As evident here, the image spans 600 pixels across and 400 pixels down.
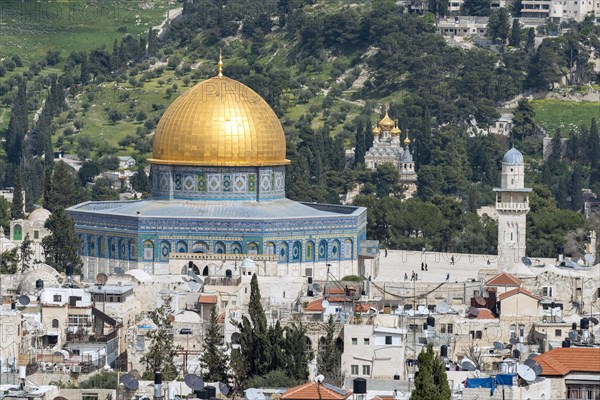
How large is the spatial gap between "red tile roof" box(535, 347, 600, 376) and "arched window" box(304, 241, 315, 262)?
2699 cm

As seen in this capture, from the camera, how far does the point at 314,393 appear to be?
132 feet

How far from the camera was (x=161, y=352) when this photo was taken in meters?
49.1

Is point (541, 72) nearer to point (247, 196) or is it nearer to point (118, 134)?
point (118, 134)

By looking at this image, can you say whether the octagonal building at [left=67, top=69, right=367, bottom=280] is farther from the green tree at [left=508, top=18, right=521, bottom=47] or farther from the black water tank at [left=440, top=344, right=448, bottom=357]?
the green tree at [left=508, top=18, right=521, bottom=47]

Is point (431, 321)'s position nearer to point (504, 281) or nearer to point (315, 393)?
point (504, 281)

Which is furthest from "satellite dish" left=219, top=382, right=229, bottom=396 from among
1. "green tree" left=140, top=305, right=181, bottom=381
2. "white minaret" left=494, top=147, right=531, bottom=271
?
"white minaret" left=494, top=147, right=531, bottom=271

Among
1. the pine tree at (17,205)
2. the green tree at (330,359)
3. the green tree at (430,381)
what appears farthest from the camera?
the pine tree at (17,205)

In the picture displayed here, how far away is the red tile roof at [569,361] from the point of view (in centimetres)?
4341

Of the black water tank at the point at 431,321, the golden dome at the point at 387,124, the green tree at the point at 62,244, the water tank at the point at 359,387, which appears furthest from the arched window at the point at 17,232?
the water tank at the point at 359,387

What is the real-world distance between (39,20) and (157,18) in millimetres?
12115

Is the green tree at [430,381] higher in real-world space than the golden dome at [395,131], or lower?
higher

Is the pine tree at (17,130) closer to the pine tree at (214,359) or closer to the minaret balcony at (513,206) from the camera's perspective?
the minaret balcony at (513,206)

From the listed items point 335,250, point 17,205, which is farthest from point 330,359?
point 17,205

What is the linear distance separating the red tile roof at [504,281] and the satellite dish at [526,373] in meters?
18.5
